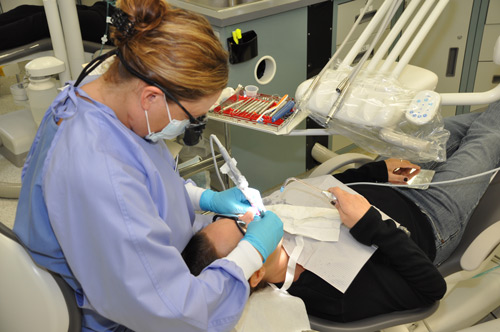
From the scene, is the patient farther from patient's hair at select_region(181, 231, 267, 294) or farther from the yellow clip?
the yellow clip

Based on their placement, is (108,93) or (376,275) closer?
(108,93)

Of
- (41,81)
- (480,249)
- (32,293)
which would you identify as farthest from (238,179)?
(41,81)

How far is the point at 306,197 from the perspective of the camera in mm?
1630

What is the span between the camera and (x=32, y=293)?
38.3 inches

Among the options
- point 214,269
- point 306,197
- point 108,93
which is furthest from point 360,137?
point 108,93

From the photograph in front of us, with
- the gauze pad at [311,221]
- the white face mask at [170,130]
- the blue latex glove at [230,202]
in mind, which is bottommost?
the gauze pad at [311,221]

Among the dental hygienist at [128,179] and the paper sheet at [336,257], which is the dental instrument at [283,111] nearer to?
the paper sheet at [336,257]

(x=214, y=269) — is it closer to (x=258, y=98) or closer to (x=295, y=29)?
(x=258, y=98)

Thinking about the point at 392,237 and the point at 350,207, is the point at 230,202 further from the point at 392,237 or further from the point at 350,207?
the point at 392,237

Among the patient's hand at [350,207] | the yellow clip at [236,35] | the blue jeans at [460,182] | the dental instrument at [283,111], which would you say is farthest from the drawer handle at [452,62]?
the patient's hand at [350,207]

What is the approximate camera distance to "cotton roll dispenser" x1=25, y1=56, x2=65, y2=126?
6.69ft

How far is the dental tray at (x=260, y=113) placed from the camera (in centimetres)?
150

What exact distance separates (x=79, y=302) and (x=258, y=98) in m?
0.96

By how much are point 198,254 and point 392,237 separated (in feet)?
1.83
